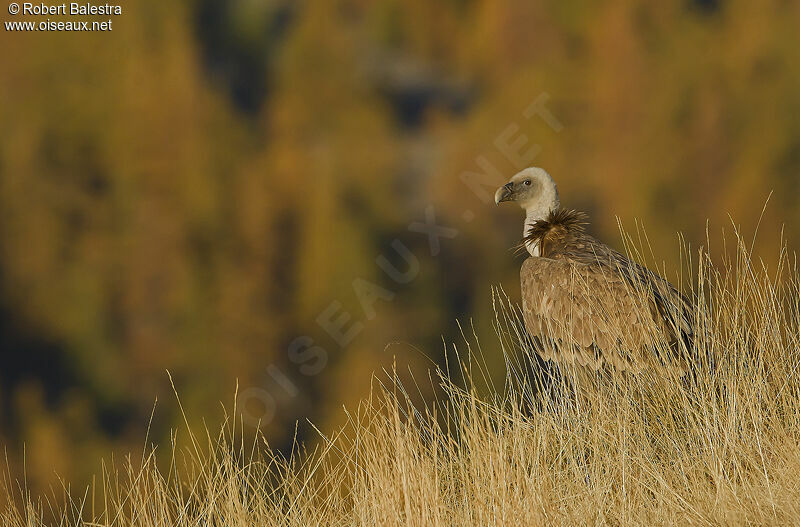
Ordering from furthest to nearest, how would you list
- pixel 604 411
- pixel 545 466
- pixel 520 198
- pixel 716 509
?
pixel 520 198, pixel 604 411, pixel 545 466, pixel 716 509

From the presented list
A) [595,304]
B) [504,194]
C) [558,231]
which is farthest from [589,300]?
[504,194]

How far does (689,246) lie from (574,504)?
168 centimetres

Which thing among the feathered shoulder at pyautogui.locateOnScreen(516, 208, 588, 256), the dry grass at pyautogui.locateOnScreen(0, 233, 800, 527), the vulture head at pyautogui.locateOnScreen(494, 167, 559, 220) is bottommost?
the dry grass at pyautogui.locateOnScreen(0, 233, 800, 527)

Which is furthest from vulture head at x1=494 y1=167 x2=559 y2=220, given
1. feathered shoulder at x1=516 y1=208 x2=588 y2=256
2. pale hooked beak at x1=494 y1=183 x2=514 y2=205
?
feathered shoulder at x1=516 y1=208 x2=588 y2=256

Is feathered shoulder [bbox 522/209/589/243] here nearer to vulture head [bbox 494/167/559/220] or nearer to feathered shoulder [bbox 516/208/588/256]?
feathered shoulder [bbox 516/208/588/256]

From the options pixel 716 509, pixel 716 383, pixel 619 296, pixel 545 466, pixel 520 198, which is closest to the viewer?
pixel 716 509

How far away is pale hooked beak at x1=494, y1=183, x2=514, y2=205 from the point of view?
6402mm

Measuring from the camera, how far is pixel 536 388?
15.0 ft

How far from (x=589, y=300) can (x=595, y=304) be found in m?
0.34

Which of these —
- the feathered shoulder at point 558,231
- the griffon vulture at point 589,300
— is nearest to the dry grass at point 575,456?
the griffon vulture at point 589,300

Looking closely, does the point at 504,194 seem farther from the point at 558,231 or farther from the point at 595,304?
the point at 595,304

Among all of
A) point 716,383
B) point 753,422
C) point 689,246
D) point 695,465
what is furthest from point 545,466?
point 689,246

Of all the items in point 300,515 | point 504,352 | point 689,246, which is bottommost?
point 300,515

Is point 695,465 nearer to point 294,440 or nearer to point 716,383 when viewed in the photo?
point 716,383
